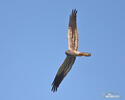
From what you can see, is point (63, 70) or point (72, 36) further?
point (63, 70)

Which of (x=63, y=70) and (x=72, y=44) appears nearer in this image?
(x=72, y=44)

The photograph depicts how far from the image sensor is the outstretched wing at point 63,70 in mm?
57156

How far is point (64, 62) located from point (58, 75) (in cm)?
181

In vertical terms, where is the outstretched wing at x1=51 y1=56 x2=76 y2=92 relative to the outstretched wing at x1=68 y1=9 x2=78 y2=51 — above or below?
below

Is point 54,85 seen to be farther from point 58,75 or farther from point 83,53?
point 83,53

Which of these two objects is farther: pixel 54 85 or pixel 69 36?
pixel 54 85

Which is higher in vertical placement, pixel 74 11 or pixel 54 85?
pixel 74 11

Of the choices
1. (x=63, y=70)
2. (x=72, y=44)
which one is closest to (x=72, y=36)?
(x=72, y=44)

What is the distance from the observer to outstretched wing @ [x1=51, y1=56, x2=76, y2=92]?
57.2 metres

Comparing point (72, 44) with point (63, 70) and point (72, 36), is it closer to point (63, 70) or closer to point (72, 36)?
point (72, 36)

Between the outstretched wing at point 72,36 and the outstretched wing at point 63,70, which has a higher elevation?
the outstretched wing at point 72,36

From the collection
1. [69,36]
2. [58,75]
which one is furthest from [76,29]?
[58,75]

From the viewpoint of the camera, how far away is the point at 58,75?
59.0m

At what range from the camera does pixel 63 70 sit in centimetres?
5834
